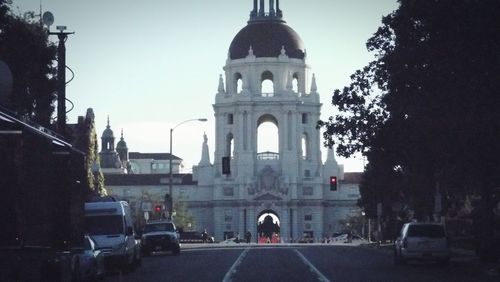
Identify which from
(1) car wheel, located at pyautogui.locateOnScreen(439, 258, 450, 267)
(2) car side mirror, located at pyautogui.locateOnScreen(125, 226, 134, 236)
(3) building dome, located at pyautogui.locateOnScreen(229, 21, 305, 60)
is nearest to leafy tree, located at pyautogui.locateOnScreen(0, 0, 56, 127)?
(2) car side mirror, located at pyautogui.locateOnScreen(125, 226, 134, 236)

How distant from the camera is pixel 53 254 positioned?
2120 centimetres

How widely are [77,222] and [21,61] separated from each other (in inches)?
1368

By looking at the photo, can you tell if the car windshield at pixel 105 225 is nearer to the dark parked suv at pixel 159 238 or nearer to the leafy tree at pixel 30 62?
the leafy tree at pixel 30 62

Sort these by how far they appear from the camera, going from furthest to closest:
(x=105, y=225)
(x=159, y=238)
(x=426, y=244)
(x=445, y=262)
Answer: (x=159, y=238), (x=445, y=262), (x=426, y=244), (x=105, y=225)

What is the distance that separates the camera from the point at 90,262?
1231 inches

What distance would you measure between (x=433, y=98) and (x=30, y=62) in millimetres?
22689

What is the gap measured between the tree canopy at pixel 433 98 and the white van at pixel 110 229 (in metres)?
12.5

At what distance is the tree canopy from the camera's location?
4050 cm

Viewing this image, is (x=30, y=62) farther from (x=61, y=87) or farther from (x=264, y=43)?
(x=264, y=43)

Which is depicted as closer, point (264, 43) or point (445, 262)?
point (445, 262)

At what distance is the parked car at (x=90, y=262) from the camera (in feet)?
96.5

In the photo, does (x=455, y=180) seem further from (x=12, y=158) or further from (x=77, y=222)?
(x=12, y=158)

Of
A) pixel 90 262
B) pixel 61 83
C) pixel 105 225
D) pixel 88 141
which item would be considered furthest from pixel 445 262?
pixel 88 141

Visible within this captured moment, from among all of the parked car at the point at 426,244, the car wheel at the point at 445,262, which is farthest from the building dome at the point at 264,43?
the parked car at the point at 426,244
